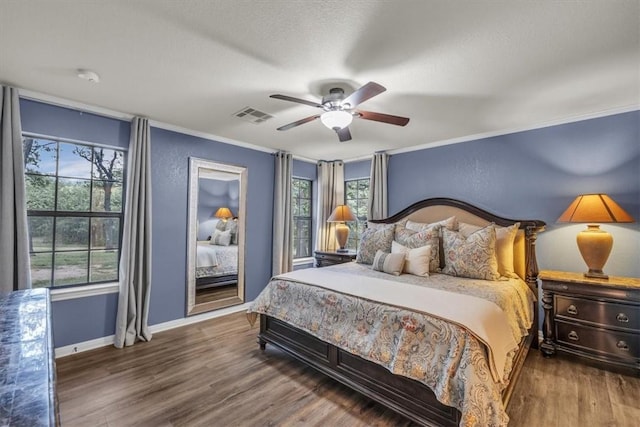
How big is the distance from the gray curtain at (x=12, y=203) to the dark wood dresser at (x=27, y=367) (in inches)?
45.5

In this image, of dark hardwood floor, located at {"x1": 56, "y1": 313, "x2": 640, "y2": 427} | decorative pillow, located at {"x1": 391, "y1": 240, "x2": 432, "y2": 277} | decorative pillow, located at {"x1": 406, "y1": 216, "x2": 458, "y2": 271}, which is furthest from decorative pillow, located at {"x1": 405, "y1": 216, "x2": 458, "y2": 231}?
dark hardwood floor, located at {"x1": 56, "y1": 313, "x2": 640, "y2": 427}

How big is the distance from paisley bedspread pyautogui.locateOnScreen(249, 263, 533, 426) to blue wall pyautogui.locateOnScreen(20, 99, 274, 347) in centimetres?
143

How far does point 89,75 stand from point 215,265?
3494 millimetres

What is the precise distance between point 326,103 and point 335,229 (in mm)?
3078

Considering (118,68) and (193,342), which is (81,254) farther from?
(118,68)

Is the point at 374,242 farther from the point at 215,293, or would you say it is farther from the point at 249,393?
the point at 215,293

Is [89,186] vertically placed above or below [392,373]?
above

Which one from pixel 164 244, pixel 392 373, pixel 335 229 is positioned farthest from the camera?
pixel 335 229

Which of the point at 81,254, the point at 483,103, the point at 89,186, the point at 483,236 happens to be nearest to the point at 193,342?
the point at 81,254

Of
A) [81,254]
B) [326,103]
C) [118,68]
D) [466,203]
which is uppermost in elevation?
[118,68]

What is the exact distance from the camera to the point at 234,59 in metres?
2.15

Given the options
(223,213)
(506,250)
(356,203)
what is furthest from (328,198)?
(506,250)

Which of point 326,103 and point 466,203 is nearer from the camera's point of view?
point 326,103

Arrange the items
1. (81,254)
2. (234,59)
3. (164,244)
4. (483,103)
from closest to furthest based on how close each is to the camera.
→ (234,59) → (483,103) → (81,254) → (164,244)
